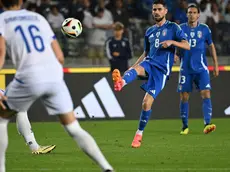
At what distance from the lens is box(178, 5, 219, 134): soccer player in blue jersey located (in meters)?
13.7

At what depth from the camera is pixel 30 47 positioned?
24.6 ft

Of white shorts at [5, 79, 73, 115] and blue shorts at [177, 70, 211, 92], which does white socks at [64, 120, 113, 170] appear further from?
blue shorts at [177, 70, 211, 92]

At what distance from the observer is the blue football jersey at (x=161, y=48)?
11.8 meters

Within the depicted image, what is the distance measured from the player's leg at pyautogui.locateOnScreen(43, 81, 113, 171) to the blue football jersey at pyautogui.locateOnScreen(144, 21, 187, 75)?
4.27m

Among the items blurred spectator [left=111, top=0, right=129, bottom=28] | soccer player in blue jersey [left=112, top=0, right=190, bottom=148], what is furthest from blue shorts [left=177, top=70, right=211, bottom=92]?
blurred spectator [left=111, top=0, right=129, bottom=28]

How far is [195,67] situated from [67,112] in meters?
6.54

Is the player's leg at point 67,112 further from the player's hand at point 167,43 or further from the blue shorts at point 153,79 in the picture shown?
the blue shorts at point 153,79

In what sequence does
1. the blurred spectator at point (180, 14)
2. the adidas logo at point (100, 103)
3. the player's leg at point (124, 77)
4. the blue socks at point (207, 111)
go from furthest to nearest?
the blurred spectator at point (180, 14), the adidas logo at point (100, 103), the blue socks at point (207, 111), the player's leg at point (124, 77)

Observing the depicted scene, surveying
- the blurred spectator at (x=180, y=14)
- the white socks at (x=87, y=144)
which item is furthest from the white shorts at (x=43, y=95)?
the blurred spectator at (x=180, y=14)

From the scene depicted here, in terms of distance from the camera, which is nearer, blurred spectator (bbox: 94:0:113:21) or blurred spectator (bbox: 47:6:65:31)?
blurred spectator (bbox: 47:6:65:31)

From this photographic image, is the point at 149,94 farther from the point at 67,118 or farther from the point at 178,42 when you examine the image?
the point at 67,118

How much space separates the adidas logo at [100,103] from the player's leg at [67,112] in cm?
885

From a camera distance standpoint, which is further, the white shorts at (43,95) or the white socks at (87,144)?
the white socks at (87,144)

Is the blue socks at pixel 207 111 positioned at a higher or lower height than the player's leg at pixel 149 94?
lower
